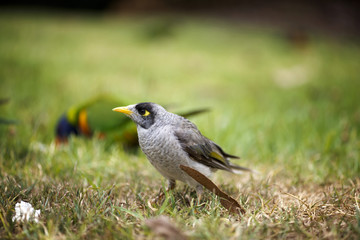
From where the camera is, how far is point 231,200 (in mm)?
1670

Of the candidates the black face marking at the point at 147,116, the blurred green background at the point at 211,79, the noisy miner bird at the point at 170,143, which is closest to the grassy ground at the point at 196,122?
the blurred green background at the point at 211,79

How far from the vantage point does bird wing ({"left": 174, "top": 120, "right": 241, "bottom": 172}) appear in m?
1.79

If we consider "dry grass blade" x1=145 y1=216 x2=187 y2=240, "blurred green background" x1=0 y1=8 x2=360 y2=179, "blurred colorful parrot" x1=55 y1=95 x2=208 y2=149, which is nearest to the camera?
"dry grass blade" x1=145 y1=216 x2=187 y2=240

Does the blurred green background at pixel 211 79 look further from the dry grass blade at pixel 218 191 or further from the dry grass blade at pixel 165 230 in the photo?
the dry grass blade at pixel 165 230

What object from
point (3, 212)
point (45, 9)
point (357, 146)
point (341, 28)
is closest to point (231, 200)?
point (3, 212)

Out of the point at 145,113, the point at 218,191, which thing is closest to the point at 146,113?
the point at 145,113

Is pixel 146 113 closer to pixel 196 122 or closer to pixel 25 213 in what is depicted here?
pixel 25 213

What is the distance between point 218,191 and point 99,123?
60.5 inches

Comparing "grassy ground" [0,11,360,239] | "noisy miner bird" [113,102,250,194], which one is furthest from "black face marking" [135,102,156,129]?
"grassy ground" [0,11,360,239]

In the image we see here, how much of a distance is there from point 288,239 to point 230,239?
285mm

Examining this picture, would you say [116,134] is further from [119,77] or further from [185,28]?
[185,28]

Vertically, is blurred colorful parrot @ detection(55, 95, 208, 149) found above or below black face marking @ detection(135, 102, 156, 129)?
below

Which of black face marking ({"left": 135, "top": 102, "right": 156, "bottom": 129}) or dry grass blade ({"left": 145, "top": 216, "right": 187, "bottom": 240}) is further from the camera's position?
black face marking ({"left": 135, "top": 102, "right": 156, "bottom": 129})

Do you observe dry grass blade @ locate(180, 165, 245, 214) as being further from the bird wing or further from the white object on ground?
the white object on ground
